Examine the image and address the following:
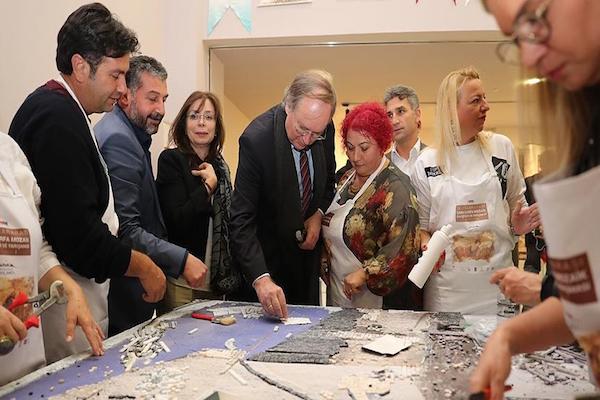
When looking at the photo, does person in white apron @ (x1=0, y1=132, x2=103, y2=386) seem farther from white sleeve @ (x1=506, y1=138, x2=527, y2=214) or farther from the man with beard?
white sleeve @ (x1=506, y1=138, x2=527, y2=214)

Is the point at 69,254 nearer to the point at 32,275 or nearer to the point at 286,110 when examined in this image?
the point at 32,275

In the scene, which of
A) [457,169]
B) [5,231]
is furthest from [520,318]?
[457,169]

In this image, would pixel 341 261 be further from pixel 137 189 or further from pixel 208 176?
pixel 137 189

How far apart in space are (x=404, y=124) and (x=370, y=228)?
3.52ft

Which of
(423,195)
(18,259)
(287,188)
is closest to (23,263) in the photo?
(18,259)

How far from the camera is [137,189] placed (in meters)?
1.79

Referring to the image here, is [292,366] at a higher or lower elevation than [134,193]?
lower

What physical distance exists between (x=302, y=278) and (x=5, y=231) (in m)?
1.22

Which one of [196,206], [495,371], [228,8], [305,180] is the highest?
[228,8]

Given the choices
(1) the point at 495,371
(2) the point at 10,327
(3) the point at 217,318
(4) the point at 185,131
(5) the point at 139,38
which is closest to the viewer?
(1) the point at 495,371

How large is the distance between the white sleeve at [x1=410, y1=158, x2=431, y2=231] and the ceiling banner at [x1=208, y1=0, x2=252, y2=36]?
5.62ft

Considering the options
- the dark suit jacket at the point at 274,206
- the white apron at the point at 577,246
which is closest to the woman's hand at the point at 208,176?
the dark suit jacket at the point at 274,206

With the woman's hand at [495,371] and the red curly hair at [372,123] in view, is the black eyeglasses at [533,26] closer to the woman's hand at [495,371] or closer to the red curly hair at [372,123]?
the woman's hand at [495,371]

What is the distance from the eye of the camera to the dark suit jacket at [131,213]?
5.65ft
